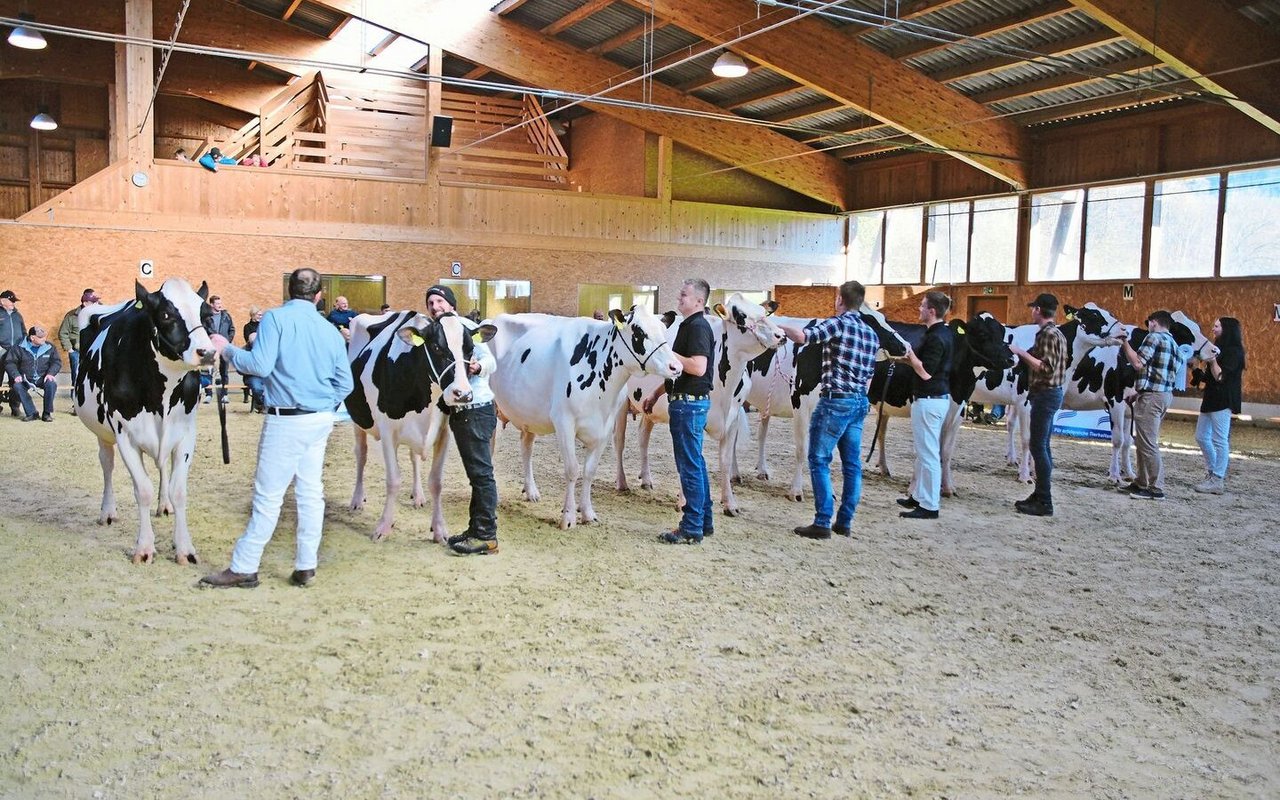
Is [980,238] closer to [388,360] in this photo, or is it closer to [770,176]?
[770,176]

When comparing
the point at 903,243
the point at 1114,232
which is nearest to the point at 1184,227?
the point at 1114,232

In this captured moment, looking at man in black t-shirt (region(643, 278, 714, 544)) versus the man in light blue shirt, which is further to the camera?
man in black t-shirt (region(643, 278, 714, 544))

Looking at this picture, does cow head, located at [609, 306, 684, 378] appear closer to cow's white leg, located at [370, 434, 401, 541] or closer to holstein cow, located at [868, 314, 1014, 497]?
cow's white leg, located at [370, 434, 401, 541]

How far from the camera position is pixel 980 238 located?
852 inches

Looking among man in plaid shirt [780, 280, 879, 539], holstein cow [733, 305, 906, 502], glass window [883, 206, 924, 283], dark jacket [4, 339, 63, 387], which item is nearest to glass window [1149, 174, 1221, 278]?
glass window [883, 206, 924, 283]

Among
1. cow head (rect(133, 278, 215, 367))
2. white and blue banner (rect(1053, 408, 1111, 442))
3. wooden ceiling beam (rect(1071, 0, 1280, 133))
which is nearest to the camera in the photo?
cow head (rect(133, 278, 215, 367))

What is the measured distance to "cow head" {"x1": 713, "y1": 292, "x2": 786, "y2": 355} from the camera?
288 inches

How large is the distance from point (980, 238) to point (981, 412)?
6.76 meters

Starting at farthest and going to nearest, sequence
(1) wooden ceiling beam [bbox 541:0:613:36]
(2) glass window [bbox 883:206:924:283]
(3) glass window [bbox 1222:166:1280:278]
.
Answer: (2) glass window [bbox 883:206:924:283], (1) wooden ceiling beam [bbox 541:0:613:36], (3) glass window [bbox 1222:166:1280:278]

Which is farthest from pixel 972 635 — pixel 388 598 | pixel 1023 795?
pixel 388 598

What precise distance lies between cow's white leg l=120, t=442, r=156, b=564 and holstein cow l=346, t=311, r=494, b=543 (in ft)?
4.75

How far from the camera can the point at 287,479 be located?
5227 millimetres

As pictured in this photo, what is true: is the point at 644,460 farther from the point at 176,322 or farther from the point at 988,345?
the point at 176,322

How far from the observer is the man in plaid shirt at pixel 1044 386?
8031 mm
